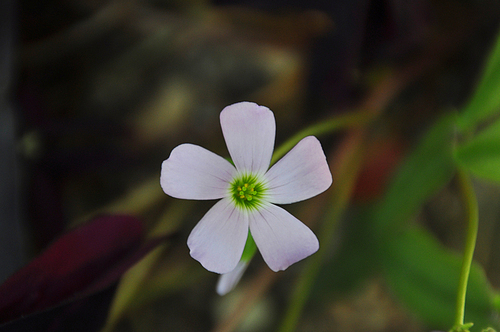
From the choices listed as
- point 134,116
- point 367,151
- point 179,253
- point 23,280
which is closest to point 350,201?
point 367,151

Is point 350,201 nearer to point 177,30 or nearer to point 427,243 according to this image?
point 427,243

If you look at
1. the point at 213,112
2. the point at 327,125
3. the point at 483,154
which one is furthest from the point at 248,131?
the point at 213,112

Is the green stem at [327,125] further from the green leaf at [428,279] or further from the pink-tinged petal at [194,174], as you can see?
the green leaf at [428,279]

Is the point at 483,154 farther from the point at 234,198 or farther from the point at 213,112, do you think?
the point at 213,112

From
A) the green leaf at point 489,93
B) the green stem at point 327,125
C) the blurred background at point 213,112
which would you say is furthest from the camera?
the blurred background at point 213,112

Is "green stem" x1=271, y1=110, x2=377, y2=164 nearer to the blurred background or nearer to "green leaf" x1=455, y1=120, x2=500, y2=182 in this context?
the blurred background

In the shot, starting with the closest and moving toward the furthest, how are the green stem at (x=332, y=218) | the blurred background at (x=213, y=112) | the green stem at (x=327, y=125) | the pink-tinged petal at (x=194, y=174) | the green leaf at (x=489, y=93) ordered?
the pink-tinged petal at (x=194, y=174), the green stem at (x=327, y=125), the green leaf at (x=489, y=93), the green stem at (x=332, y=218), the blurred background at (x=213, y=112)

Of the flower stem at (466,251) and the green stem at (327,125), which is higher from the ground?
the green stem at (327,125)

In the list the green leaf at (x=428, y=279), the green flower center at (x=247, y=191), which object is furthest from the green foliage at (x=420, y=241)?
the green flower center at (x=247, y=191)
